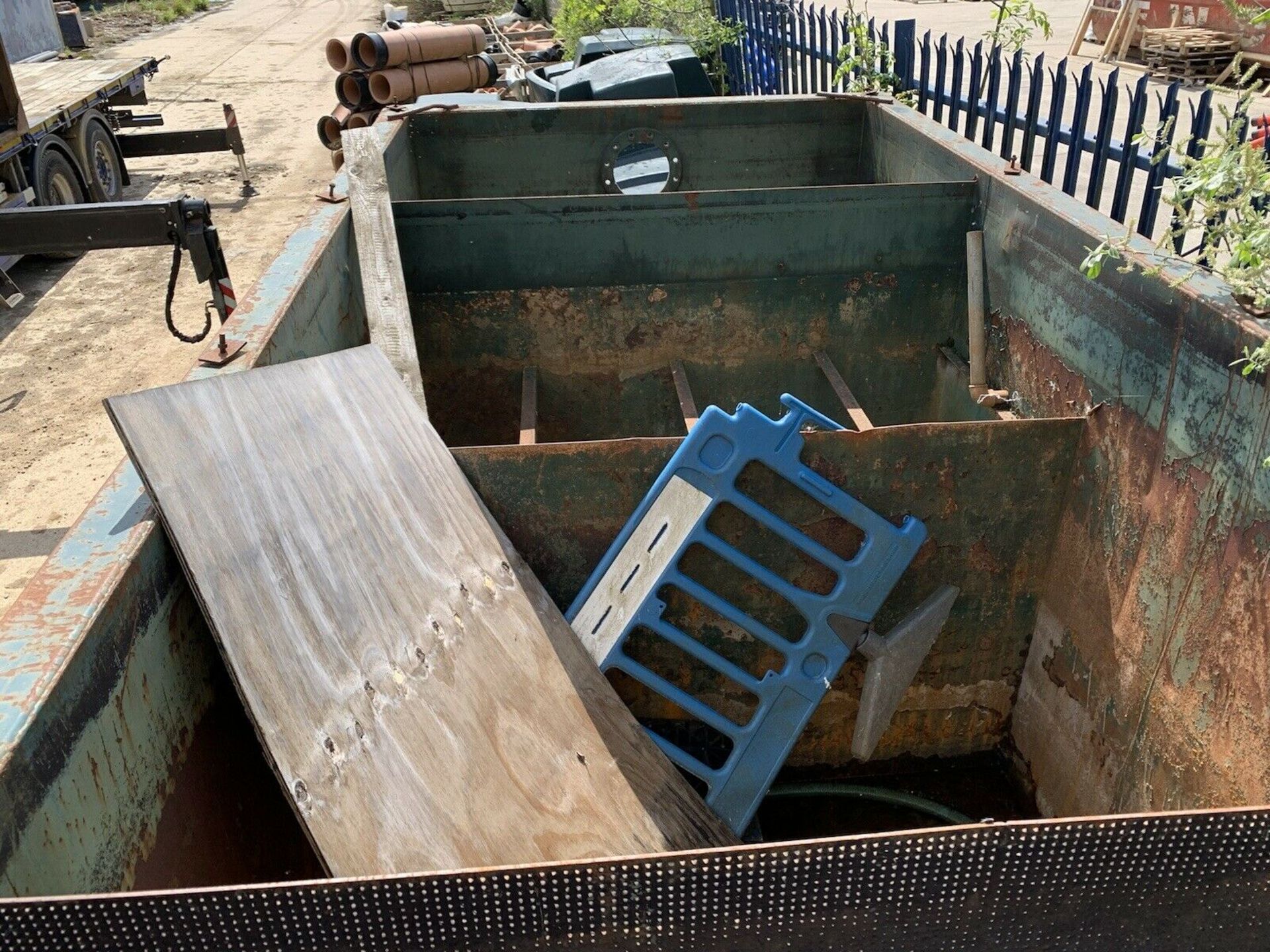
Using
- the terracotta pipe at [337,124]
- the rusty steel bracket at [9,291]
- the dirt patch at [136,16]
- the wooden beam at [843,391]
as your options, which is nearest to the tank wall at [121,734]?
the wooden beam at [843,391]

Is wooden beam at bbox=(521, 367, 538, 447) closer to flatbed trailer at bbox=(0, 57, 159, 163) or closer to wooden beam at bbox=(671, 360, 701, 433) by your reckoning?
wooden beam at bbox=(671, 360, 701, 433)

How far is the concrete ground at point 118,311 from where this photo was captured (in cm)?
488

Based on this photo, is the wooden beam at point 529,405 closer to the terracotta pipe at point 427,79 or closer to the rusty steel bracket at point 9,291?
the rusty steel bracket at point 9,291

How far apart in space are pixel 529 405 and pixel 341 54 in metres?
7.83

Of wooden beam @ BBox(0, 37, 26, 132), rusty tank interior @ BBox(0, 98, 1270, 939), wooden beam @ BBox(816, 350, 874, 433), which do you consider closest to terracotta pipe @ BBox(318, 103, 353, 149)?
wooden beam @ BBox(0, 37, 26, 132)

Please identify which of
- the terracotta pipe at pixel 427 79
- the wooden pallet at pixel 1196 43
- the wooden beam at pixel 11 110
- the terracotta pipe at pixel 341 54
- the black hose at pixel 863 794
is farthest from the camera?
the wooden pallet at pixel 1196 43

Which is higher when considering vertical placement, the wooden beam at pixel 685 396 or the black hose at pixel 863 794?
the wooden beam at pixel 685 396

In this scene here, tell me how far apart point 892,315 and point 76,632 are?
3.00 m

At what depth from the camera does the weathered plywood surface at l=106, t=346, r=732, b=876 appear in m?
1.81

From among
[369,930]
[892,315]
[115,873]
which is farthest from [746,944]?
[892,315]

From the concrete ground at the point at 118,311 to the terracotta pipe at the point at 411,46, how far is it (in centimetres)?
134

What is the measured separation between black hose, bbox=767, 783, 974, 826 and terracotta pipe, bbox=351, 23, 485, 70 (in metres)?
8.71

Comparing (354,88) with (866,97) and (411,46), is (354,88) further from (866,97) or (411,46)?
(866,97)

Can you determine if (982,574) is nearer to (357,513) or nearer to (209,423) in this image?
(357,513)
